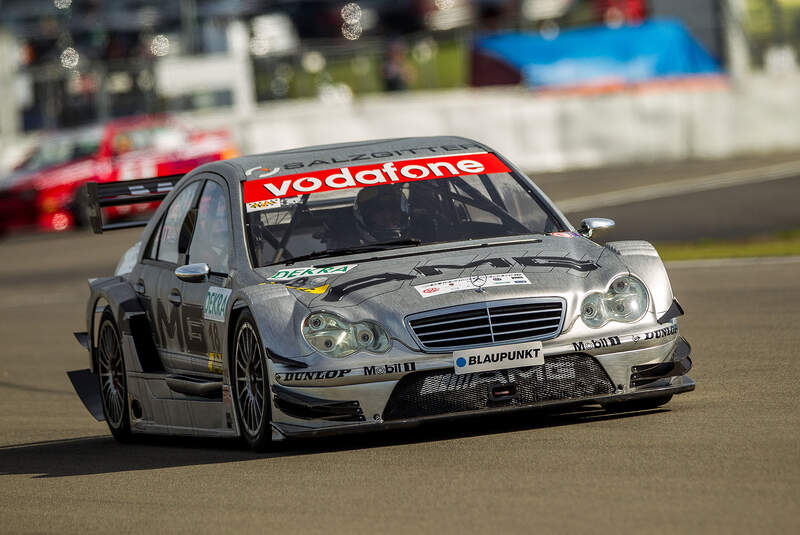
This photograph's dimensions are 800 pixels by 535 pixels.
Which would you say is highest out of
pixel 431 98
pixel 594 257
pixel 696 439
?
pixel 594 257

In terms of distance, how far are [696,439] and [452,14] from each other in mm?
40536

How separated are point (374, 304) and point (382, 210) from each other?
1117 mm

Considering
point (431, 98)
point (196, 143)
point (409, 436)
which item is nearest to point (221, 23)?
point (431, 98)

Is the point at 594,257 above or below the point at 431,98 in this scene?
above

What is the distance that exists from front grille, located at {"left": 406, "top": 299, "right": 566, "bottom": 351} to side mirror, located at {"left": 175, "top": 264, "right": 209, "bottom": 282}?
4.38 ft

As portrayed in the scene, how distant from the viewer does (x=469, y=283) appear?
280 inches

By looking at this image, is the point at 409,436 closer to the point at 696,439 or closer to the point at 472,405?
the point at 472,405

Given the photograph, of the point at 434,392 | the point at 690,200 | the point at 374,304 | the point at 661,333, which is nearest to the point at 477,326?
the point at 434,392

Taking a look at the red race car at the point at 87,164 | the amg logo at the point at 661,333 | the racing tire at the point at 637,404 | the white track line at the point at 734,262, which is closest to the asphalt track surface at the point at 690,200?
the white track line at the point at 734,262

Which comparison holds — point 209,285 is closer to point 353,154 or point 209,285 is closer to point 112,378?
point 353,154

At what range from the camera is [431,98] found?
32312 millimetres

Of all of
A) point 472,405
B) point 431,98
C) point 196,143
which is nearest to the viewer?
point 472,405

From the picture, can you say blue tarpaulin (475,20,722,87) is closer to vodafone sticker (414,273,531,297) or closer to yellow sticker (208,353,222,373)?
yellow sticker (208,353,222,373)

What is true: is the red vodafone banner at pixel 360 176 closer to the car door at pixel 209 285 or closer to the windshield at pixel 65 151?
the car door at pixel 209 285
